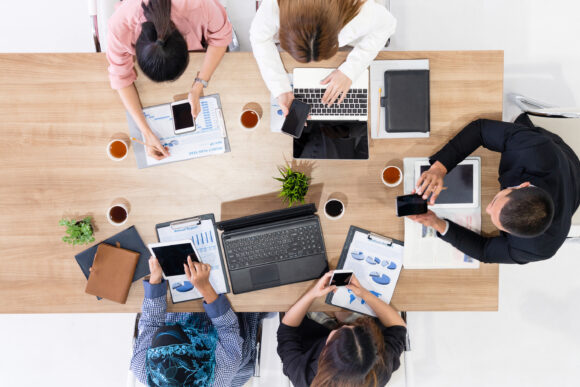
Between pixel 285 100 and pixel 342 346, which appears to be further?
pixel 285 100

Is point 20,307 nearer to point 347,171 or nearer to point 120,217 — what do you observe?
point 120,217

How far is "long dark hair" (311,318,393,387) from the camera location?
4.49ft

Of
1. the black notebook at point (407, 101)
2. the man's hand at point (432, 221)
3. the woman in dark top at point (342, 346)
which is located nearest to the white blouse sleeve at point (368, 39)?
the black notebook at point (407, 101)

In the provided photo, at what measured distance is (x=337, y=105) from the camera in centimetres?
156

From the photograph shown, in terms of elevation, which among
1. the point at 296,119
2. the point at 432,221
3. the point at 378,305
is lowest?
the point at 378,305

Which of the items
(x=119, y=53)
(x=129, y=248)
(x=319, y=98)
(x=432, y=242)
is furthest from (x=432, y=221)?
(x=119, y=53)

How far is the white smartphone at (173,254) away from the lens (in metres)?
1.53

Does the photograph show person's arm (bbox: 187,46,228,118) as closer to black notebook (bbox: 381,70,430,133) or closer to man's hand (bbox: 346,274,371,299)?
black notebook (bbox: 381,70,430,133)

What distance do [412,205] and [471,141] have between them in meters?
0.35

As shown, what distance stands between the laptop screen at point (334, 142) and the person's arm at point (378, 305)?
51cm

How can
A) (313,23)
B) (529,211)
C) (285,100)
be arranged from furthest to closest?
(285,100)
(529,211)
(313,23)

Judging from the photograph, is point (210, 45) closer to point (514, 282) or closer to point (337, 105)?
point (337, 105)

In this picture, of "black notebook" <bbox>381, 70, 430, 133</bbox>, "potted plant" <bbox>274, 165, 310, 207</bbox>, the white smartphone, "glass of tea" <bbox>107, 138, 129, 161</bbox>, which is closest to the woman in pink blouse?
"glass of tea" <bbox>107, 138, 129, 161</bbox>

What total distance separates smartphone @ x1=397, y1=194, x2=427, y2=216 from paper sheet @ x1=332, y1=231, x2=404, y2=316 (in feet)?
0.55
